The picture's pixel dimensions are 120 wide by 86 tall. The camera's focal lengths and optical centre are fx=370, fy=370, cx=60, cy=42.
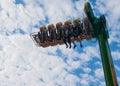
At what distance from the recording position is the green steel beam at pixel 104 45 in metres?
26.3

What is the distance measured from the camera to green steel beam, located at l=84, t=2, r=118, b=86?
Result: 86.4 ft

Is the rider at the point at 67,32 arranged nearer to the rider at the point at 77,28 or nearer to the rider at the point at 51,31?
the rider at the point at 77,28

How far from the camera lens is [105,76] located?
26.4 m

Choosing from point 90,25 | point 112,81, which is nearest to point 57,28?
point 90,25

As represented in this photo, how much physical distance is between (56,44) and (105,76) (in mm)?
6154

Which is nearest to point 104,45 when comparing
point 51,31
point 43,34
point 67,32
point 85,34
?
point 85,34

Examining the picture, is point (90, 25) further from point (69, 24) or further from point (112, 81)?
point (112, 81)

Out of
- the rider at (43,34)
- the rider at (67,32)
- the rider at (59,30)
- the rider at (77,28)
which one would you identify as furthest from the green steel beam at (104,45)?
the rider at (43,34)

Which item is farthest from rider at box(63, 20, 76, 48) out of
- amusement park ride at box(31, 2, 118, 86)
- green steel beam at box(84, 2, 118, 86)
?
green steel beam at box(84, 2, 118, 86)

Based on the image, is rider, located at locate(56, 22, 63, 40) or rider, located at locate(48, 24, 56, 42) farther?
rider, located at locate(48, 24, 56, 42)

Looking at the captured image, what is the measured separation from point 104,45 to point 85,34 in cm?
270

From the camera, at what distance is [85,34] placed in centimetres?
2986

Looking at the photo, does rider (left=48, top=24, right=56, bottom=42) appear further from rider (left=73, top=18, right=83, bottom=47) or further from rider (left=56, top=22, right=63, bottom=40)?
rider (left=73, top=18, right=83, bottom=47)

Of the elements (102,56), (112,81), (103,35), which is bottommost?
(112,81)
